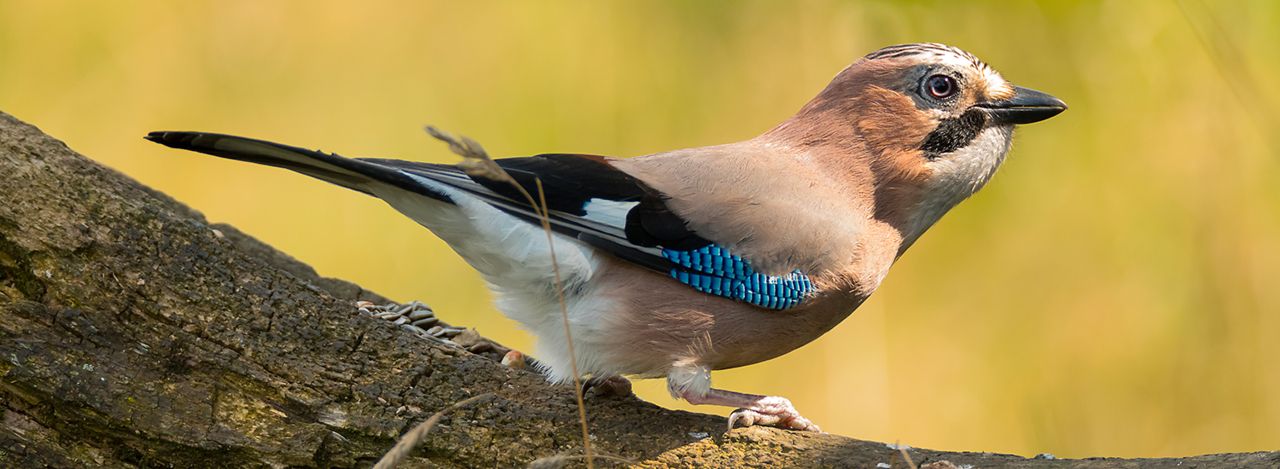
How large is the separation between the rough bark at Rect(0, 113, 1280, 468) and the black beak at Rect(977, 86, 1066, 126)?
3.74ft

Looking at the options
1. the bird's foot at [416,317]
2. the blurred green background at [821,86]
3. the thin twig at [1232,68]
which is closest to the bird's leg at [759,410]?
the bird's foot at [416,317]

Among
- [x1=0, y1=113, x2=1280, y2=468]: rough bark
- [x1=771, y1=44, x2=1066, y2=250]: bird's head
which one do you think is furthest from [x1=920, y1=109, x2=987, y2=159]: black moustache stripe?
[x1=0, y1=113, x2=1280, y2=468]: rough bark

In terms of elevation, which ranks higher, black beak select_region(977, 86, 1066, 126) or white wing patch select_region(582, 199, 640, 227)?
black beak select_region(977, 86, 1066, 126)

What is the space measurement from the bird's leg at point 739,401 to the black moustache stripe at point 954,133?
34.0 inches

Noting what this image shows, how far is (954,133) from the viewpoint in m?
3.52

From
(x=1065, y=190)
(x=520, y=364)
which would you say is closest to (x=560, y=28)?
(x=1065, y=190)

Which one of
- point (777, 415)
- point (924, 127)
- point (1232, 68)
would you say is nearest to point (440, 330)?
point (777, 415)

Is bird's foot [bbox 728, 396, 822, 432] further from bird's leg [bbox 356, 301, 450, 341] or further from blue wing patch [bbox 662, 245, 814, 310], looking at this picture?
bird's leg [bbox 356, 301, 450, 341]

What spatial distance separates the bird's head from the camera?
137 inches

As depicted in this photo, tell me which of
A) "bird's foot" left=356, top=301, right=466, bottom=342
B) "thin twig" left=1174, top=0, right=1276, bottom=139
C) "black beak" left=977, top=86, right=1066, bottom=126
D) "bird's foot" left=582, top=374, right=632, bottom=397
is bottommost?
"bird's foot" left=582, top=374, right=632, bottom=397

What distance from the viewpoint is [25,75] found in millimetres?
5637

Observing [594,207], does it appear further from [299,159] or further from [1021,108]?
[1021,108]

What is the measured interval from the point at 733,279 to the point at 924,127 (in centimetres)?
79

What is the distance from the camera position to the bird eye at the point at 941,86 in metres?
3.51
